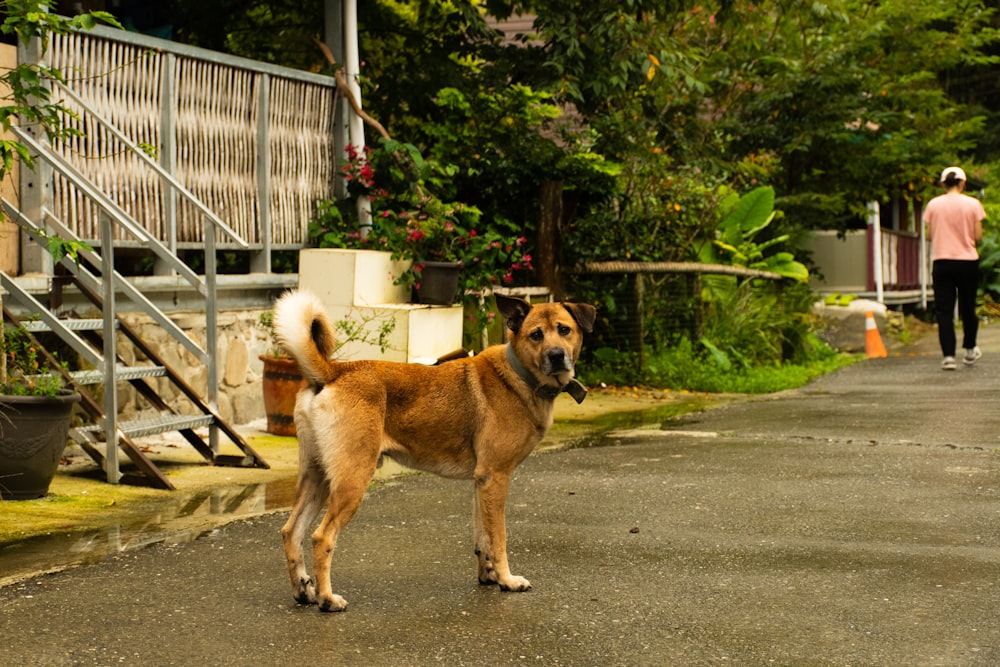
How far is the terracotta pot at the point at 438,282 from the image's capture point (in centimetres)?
1139

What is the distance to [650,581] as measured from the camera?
5.60 metres

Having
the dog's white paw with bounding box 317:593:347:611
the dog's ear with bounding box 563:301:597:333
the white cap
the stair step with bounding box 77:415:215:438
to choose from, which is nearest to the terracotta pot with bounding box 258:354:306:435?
the stair step with bounding box 77:415:215:438

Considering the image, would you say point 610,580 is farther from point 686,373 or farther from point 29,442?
point 686,373

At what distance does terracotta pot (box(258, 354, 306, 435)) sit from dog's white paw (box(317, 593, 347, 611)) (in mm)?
4739

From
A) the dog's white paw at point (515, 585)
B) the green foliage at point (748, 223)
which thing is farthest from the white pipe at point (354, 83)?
the green foliage at point (748, 223)

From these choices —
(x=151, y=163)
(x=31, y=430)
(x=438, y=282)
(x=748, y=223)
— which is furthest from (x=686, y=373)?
(x=31, y=430)

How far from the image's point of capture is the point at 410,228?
11695 mm

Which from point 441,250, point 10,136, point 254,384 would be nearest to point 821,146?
point 441,250

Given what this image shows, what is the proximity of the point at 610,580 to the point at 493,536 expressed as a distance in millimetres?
569

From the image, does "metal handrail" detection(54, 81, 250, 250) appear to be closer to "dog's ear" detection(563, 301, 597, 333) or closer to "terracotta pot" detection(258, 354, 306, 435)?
"terracotta pot" detection(258, 354, 306, 435)

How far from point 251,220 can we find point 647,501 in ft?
17.1

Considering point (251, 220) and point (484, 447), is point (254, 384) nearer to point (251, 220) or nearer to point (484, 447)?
point (251, 220)

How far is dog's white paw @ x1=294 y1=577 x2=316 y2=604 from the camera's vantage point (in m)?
5.20

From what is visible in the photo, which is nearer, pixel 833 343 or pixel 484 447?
pixel 484 447
